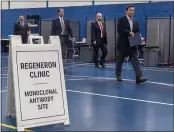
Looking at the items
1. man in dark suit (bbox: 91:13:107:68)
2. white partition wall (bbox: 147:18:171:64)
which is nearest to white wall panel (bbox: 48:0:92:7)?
white partition wall (bbox: 147:18:171:64)

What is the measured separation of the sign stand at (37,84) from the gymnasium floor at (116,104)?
0.20 metres

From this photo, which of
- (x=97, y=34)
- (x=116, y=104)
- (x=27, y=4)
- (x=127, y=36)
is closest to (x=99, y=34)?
(x=97, y=34)

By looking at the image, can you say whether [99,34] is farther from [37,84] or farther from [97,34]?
[37,84]

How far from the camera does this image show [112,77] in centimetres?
1056

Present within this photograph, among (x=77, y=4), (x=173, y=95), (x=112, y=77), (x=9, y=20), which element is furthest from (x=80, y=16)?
(x=173, y=95)

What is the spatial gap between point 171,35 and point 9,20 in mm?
11914

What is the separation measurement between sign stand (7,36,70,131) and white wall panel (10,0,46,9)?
16.6m

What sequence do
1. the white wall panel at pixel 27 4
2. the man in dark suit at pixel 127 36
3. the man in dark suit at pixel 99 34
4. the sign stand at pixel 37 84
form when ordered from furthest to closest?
the white wall panel at pixel 27 4
the man in dark suit at pixel 99 34
the man in dark suit at pixel 127 36
the sign stand at pixel 37 84

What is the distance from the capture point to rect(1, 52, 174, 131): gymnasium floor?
5266mm

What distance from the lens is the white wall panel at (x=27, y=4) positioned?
70.8 feet

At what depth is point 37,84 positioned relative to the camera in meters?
5.14

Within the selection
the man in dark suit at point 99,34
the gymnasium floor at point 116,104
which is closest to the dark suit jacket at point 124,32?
the gymnasium floor at point 116,104

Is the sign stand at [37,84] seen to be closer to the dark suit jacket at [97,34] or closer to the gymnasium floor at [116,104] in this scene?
the gymnasium floor at [116,104]

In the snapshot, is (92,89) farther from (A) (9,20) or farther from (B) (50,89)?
(A) (9,20)
